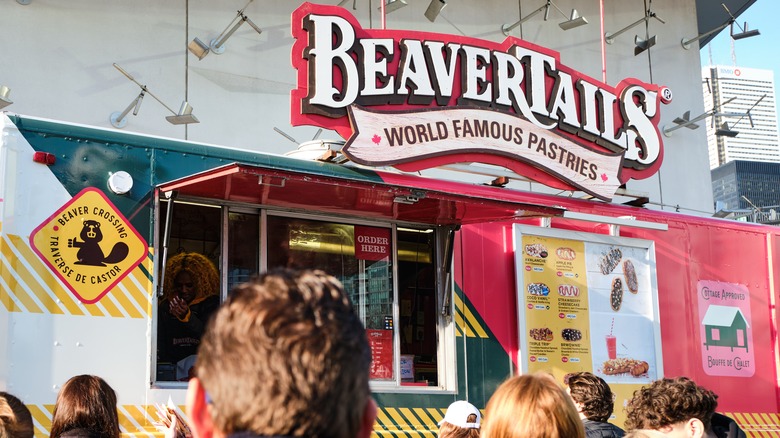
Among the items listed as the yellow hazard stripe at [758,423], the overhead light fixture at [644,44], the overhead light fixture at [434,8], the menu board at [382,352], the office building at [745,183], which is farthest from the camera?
the office building at [745,183]

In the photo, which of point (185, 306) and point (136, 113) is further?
point (136, 113)

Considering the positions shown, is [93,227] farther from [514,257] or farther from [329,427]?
[329,427]

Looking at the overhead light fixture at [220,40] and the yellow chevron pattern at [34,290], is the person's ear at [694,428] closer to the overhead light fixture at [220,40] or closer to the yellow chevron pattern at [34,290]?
the yellow chevron pattern at [34,290]

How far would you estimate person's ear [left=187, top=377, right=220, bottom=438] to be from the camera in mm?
1510

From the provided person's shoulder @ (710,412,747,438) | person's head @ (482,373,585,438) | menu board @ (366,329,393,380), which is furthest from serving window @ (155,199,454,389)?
person's head @ (482,373,585,438)

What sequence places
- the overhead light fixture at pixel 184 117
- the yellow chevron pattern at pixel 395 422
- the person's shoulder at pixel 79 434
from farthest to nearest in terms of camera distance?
the overhead light fixture at pixel 184 117 < the yellow chevron pattern at pixel 395 422 < the person's shoulder at pixel 79 434

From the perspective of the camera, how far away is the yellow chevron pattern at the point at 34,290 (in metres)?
5.21

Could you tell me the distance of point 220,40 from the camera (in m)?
12.1

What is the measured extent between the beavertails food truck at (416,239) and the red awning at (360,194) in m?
0.02

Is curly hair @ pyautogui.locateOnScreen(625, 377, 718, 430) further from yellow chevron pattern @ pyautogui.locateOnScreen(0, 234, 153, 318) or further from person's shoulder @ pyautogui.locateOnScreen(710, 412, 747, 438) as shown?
yellow chevron pattern @ pyautogui.locateOnScreen(0, 234, 153, 318)

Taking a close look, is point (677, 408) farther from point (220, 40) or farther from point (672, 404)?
point (220, 40)

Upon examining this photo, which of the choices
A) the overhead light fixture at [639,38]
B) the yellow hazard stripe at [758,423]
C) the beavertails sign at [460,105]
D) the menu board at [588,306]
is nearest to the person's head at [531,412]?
the beavertails sign at [460,105]

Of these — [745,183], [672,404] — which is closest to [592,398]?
[672,404]

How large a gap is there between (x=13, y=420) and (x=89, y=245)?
1.92m
